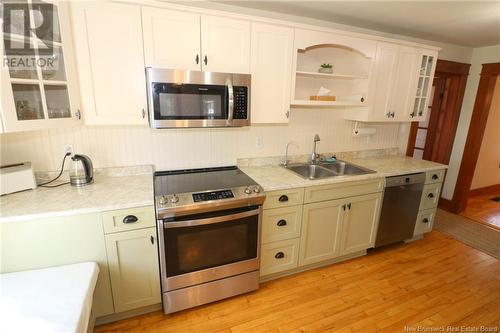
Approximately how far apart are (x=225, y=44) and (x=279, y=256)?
5.87 ft

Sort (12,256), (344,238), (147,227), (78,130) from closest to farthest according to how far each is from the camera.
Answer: (12,256), (147,227), (78,130), (344,238)

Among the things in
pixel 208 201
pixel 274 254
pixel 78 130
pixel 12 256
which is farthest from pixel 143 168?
pixel 274 254

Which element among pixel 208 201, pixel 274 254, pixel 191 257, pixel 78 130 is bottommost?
pixel 274 254

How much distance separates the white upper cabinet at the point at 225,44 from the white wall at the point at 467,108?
3.43 m

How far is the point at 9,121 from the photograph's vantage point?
131 cm

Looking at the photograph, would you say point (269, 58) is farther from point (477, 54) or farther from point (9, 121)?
point (477, 54)

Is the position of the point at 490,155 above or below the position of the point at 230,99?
below

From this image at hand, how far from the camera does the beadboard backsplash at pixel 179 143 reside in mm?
1862

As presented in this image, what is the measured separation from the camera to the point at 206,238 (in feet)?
5.75

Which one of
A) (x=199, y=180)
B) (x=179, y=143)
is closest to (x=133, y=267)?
(x=199, y=180)

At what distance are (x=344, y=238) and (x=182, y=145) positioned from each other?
1778 millimetres

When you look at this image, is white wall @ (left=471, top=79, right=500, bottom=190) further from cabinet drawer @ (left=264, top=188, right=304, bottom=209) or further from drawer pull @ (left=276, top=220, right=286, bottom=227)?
drawer pull @ (left=276, top=220, right=286, bottom=227)

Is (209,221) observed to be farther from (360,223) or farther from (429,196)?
(429,196)

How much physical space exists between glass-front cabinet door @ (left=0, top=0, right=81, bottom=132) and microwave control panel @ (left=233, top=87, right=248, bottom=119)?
1.08 m
